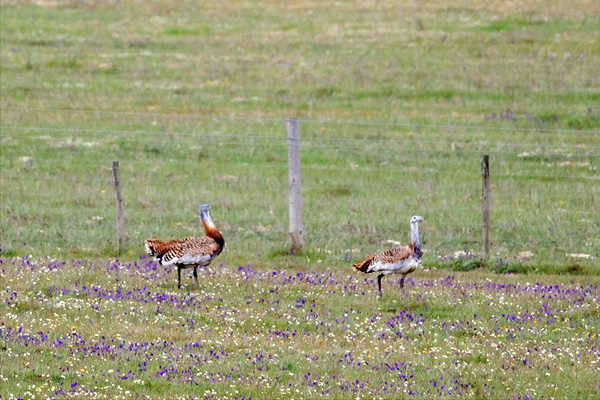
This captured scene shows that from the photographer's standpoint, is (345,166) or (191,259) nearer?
(191,259)

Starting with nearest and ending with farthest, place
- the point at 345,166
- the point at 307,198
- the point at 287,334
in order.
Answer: the point at 287,334 → the point at 307,198 → the point at 345,166

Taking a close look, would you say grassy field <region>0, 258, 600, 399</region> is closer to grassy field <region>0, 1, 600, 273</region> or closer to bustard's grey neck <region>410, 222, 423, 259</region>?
bustard's grey neck <region>410, 222, 423, 259</region>

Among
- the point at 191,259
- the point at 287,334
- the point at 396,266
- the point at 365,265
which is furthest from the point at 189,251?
the point at 396,266

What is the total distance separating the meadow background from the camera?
10883mm

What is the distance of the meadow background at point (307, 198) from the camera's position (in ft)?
35.7

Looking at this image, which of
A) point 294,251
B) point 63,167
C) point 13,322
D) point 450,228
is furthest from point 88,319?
point 63,167

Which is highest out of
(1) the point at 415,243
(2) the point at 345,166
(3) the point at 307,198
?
(2) the point at 345,166

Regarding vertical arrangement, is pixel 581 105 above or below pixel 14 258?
above

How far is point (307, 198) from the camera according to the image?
22.5 meters

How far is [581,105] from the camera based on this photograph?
31250mm

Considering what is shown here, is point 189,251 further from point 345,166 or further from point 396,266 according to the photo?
point 345,166

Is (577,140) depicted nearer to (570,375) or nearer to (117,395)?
(570,375)

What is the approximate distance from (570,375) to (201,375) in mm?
4118

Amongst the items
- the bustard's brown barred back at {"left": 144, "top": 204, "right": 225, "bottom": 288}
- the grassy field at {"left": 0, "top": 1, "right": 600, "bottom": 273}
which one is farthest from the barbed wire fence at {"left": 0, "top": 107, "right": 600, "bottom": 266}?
the bustard's brown barred back at {"left": 144, "top": 204, "right": 225, "bottom": 288}
